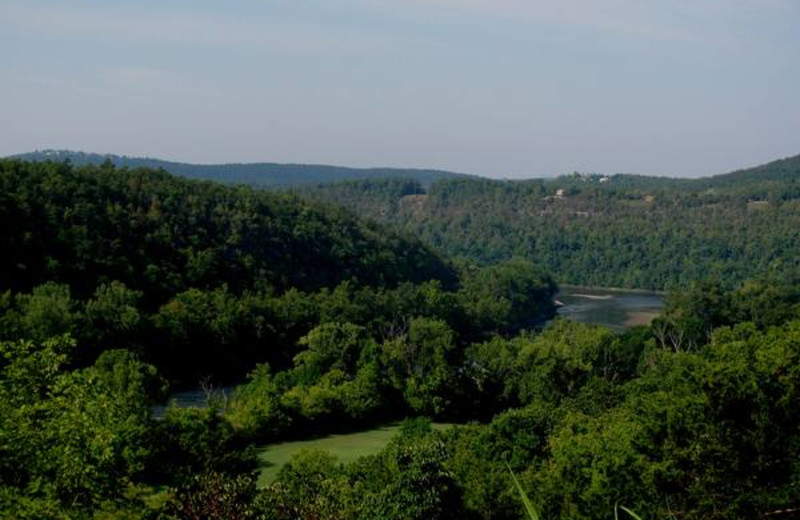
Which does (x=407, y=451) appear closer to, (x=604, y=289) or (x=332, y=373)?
(x=332, y=373)

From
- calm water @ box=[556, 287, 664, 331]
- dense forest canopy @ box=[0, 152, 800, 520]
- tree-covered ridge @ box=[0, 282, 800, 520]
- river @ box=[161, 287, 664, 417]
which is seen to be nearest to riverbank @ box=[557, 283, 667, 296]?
river @ box=[161, 287, 664, 417]

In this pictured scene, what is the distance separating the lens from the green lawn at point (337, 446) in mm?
37969

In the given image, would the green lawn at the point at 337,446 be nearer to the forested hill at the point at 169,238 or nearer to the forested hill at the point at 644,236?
the forested hill at the point at 169,238

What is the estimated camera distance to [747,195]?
6973 inches

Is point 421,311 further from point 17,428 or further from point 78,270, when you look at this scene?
point 17,428

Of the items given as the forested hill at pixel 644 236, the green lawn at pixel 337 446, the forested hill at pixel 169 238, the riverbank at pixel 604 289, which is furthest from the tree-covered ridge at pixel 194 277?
the forested hill at pixel 644 236

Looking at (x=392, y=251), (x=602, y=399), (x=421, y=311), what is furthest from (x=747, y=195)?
(x=602, y=399)

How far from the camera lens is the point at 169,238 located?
8219 centimetres

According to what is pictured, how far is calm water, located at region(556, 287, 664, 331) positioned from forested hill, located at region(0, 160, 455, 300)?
58.7 feet

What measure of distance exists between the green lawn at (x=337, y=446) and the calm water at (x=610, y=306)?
48244mm

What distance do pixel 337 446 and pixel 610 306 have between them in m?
79.2

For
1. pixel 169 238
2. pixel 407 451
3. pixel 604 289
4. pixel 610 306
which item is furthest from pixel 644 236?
pixel 407 451

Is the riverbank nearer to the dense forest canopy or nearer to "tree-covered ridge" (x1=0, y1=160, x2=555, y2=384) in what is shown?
the dense forest canopy

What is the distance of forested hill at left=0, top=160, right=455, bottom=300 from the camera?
70.0 meters
